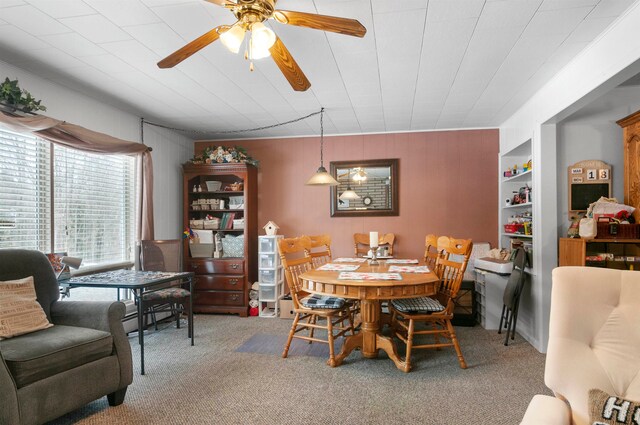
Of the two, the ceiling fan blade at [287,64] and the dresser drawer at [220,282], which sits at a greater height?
the ceiling fan blade at [287,64]

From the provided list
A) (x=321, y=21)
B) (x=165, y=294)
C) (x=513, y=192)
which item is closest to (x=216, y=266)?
(x=165, y=294)

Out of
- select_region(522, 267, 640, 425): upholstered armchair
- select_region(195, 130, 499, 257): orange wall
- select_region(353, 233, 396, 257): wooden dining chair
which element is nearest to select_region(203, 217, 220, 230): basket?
select_region(195, 130, 499, 257): orange wall

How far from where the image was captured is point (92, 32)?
2.35 metres

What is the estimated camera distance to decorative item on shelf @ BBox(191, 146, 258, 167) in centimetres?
482

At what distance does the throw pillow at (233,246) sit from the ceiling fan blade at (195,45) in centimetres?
296

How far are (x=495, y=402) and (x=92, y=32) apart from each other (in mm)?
3520

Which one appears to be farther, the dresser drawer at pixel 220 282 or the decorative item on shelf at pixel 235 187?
the decorative item on shelf at pixel 235 187

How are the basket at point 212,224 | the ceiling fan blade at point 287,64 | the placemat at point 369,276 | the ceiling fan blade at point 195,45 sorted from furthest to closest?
the basket at point 212,224 < the placemat at point 369,276 < the ceiling fan blade at point 287,64 < the ceiling fan blade at point 195,45

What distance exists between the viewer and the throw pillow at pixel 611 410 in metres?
1.07

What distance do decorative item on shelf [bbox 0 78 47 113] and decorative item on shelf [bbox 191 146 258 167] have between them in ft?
7.03

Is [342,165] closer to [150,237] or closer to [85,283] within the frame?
[150,237]

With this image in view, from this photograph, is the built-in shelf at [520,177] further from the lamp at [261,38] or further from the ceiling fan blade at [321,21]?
the lamp at [261,38]

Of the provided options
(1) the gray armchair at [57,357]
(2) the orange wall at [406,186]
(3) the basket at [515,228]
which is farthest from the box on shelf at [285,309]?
(3) the basket at [515,228]

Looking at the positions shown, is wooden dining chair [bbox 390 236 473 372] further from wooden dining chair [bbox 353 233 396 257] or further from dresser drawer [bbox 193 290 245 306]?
dresser drawer [bbox 193 290 245 306]
